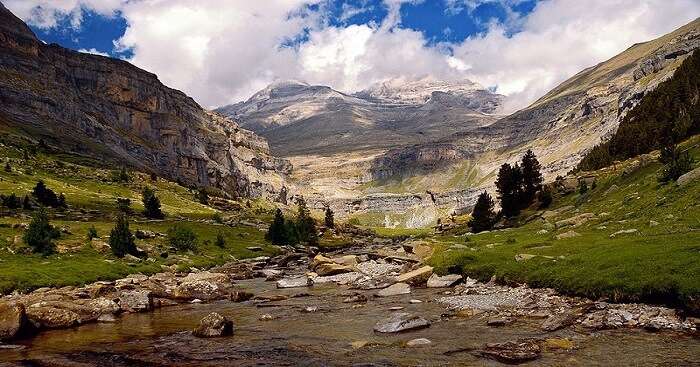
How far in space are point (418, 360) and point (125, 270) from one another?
1976 inches

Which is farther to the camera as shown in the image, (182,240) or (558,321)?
(182,240)

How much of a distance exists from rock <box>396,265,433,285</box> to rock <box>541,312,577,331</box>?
2089 cm

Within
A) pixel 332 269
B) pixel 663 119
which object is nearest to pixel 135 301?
pixel 332 269

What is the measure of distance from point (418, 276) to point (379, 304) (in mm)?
10072

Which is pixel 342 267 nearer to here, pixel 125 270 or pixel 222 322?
pixel 125 270

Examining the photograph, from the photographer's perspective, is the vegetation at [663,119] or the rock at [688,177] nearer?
the rock at [688,177]

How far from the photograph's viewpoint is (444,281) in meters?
43.0

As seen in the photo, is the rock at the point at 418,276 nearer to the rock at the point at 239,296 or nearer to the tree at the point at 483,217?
the rock at the point at 239,296

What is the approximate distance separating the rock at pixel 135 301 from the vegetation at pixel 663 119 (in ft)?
265

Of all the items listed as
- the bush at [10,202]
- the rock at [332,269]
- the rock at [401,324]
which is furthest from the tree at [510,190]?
the bush at [10,202]

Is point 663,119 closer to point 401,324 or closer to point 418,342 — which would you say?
point 401,324

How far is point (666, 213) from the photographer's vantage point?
145 feet

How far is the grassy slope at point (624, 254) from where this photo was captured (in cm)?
2572

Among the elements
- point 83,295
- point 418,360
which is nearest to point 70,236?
point 83,295
